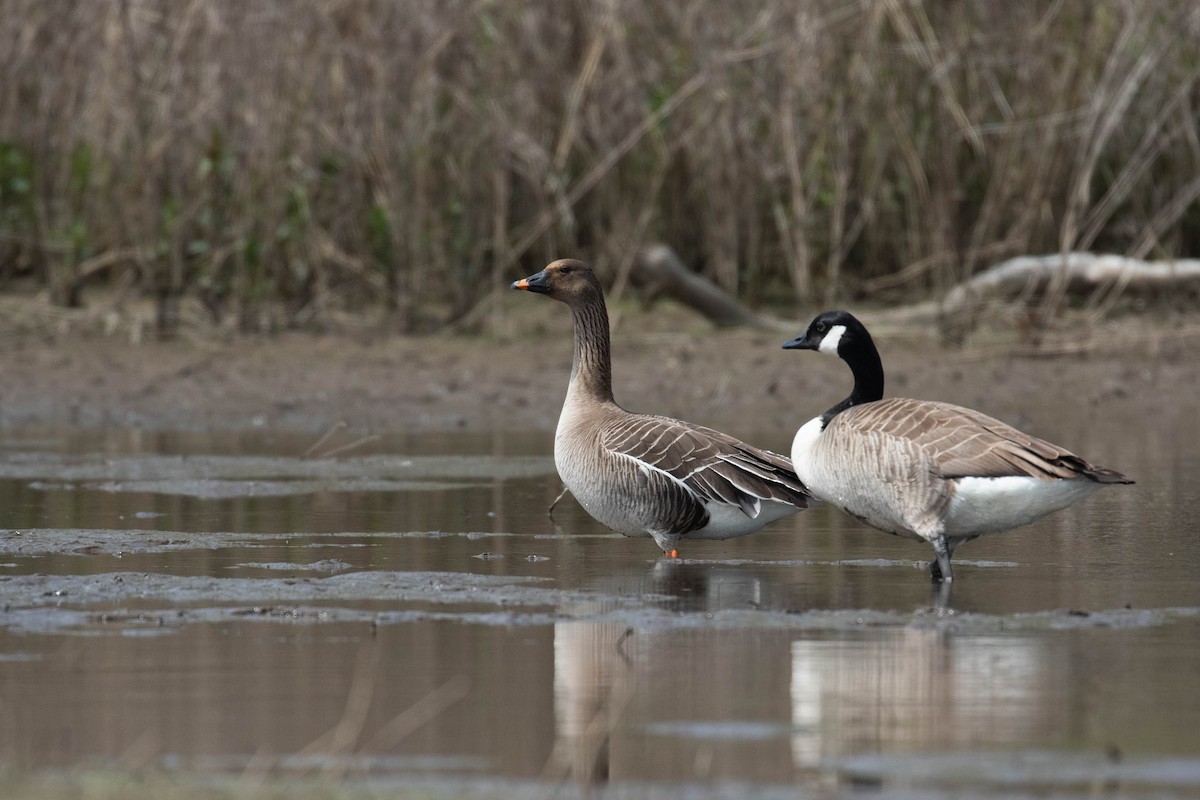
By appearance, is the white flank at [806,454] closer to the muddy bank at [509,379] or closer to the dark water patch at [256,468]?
the dark water patch at [256,468]

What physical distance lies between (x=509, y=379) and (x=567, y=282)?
4568 mm

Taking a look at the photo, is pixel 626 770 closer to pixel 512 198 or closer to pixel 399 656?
pixel 399 656

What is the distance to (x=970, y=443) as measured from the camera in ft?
23.2

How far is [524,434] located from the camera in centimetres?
1248

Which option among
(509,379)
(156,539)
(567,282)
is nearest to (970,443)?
(567,282)

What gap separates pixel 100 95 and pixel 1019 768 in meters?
12.0

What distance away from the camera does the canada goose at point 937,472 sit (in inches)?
273

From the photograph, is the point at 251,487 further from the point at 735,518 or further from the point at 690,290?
the point at 690,290

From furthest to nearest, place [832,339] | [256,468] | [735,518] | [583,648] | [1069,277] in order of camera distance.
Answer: [1069,277]
[256,468]
[832,339]
[735,518]
[583,648]

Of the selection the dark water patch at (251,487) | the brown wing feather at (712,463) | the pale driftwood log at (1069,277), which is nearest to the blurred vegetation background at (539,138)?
the pale driftwood log at (1069,277)

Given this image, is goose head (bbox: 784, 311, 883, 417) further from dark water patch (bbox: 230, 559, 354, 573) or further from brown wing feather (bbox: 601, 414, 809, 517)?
dark water patch (bbox: 230, 559, 354, 573)

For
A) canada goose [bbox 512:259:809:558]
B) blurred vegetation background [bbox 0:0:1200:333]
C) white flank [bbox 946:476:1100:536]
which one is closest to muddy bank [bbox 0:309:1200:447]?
blurred vegetation background [bbox 0:0:1200:333]

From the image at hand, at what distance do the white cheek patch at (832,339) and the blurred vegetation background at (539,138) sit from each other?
5.71 m

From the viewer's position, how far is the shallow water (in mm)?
4379
